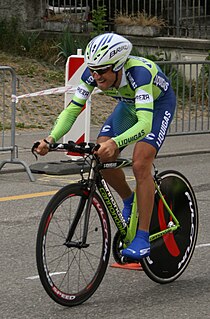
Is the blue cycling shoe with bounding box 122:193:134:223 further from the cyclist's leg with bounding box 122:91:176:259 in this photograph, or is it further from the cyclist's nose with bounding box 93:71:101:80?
the cyclist's nose with bounding box 93:71:101:80

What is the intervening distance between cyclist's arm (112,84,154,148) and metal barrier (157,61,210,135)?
7611 mm

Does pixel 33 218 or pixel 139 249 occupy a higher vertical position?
pixel 139 249

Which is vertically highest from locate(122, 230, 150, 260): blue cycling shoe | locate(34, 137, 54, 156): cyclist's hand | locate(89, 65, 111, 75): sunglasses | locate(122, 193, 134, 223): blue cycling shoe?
locate(89, 65, 111, 75): sunglasses

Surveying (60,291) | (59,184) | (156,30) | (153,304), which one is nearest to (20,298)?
(60,291)

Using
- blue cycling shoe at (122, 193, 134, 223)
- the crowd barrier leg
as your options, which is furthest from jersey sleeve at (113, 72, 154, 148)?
the crowd barrier leg

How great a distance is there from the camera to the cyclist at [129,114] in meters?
6.29

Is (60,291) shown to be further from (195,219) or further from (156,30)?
(156,30)

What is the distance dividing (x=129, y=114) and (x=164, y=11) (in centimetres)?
1435

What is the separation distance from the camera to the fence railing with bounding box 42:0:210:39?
20.4 metres

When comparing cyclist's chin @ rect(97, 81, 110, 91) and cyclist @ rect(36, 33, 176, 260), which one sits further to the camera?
cyclist's chin @ rect(97, 81, 110, 91)

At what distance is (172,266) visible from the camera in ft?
23.0

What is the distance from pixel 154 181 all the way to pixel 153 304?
2.70 ft

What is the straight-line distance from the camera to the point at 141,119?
249 inches

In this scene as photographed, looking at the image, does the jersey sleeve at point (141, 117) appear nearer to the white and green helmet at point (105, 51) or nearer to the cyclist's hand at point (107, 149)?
the cyclist's hand at point (107, 149)
